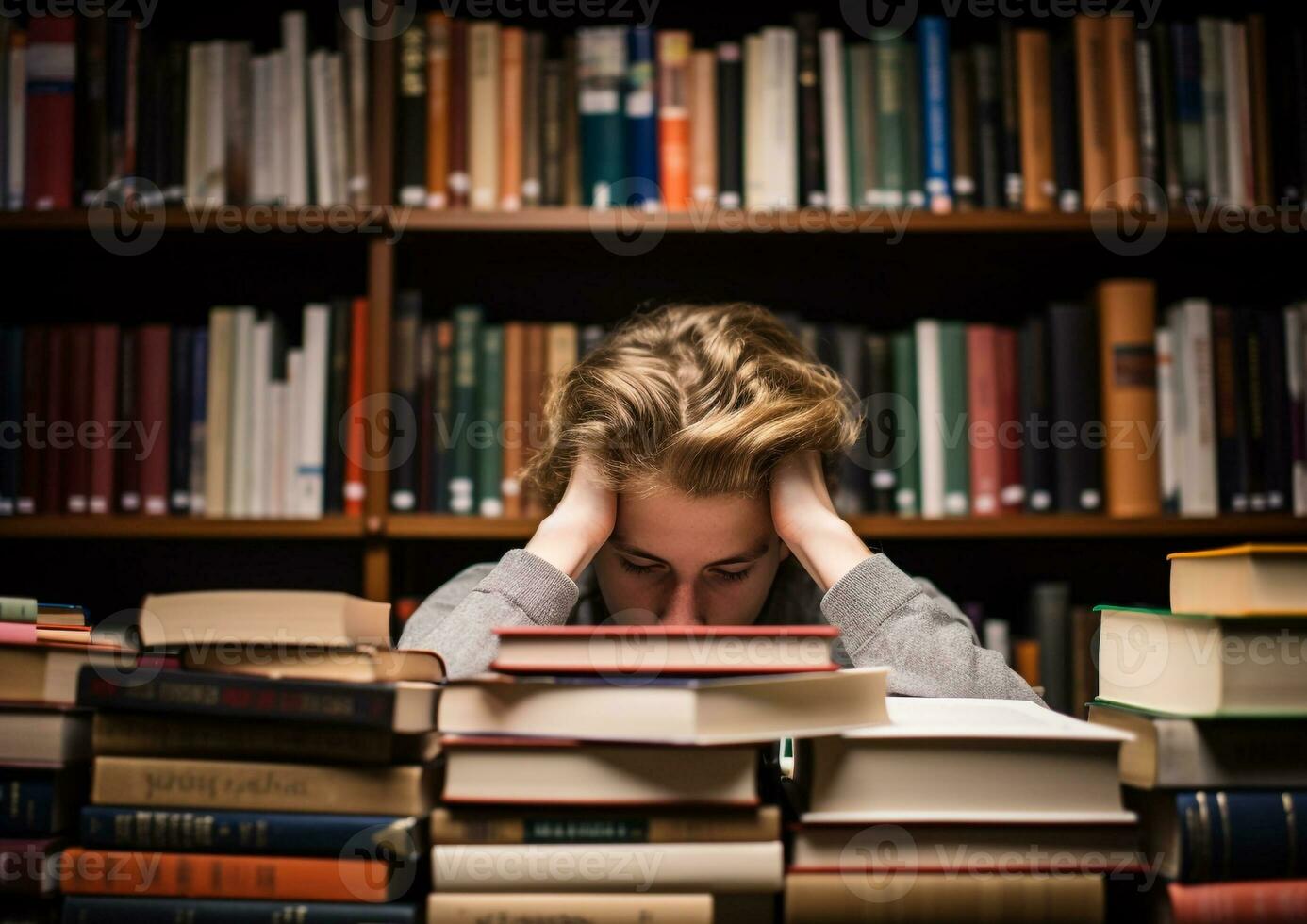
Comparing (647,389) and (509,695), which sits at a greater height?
Result: (647,389)

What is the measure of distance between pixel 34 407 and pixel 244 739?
1128 millimetres

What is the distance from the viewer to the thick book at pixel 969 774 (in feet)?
1.72

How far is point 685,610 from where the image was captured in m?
1.04

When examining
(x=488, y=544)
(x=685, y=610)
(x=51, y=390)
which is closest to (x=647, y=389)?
(x=685, y=610)

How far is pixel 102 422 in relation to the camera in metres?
1.39

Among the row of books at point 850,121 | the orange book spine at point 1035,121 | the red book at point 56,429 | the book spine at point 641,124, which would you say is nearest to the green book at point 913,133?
the row of books at point 850,121

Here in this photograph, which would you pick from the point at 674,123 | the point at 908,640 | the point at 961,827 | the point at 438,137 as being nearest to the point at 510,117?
the point at 438,137

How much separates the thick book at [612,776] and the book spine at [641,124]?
3.42ft

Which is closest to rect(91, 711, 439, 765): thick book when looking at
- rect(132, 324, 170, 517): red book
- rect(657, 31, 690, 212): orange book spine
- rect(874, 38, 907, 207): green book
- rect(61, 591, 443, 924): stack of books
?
rect(61, 591, 443, 924): stack of books

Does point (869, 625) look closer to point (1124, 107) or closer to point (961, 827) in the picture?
point (961, 827)

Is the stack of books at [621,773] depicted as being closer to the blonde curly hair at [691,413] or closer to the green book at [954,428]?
the blonde curly hair at [691,413]

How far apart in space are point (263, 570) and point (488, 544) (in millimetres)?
428

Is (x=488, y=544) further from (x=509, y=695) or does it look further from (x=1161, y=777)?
(x=1161, y=777)

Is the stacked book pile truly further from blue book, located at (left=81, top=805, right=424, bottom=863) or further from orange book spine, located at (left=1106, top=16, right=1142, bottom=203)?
orange book spine, located at (left=1106, top=16, right=1142, bottom=203)
